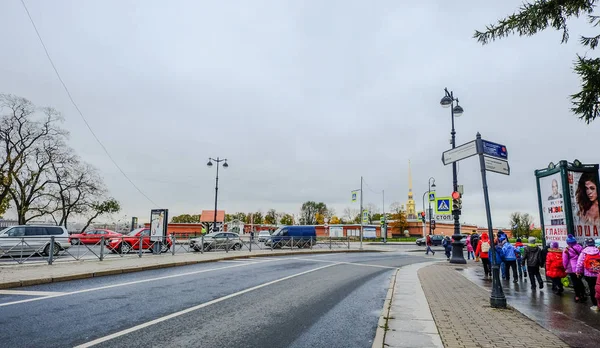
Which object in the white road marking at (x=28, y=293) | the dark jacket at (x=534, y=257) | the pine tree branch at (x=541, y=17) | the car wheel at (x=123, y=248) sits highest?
the pine tree branch at (x=541, y=17)

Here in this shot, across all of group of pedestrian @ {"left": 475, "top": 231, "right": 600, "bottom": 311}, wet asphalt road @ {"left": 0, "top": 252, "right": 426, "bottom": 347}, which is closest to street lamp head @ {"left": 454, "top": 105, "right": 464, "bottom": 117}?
group of pedestrian @ {"left": 475, "top": 231, "right": 600, "bottom": 311}

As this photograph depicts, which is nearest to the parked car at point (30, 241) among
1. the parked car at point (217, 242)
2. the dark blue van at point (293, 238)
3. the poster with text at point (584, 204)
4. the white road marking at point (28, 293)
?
the white road marking at point (28, 293)

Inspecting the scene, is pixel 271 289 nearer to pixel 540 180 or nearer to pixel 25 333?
pixel 25 333

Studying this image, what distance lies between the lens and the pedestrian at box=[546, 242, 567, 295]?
9609mm

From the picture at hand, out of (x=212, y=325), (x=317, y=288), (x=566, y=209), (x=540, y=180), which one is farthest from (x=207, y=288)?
(x=540, y=180)

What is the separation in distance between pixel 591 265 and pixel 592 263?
51mm

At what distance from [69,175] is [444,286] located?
37776mm

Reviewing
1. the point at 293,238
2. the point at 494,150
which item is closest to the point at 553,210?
the point at 494,150

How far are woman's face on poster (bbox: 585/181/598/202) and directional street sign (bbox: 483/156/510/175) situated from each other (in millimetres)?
4557

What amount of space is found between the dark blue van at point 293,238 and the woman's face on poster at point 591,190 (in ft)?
66.6

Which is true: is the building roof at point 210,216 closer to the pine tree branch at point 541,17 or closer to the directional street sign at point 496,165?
the directional street sign at point 496,165

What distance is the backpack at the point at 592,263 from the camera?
25.9 ft

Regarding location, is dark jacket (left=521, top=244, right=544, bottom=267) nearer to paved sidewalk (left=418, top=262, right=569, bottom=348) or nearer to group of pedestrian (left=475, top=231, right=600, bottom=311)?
group of pedestrian (left=475, top=231, right=600, bottom=311)

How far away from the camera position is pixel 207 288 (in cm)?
961
